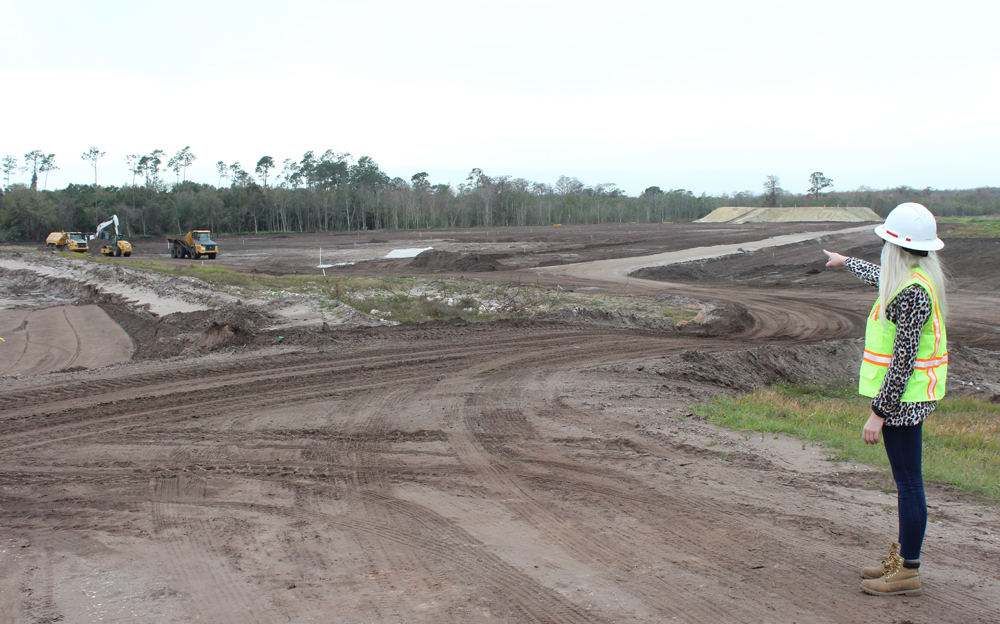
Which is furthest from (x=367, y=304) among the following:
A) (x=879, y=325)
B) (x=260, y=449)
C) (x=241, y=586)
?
(x=879, y=325)

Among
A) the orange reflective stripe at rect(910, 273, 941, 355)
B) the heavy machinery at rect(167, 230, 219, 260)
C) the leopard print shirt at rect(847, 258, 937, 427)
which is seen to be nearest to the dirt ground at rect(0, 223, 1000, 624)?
the leopard print shirt at rect(847, 258, 937, 427)

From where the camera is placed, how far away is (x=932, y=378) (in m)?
3.18

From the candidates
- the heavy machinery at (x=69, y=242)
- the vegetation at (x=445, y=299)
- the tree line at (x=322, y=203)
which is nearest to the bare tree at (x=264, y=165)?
the tree line at (x=322, y=203)

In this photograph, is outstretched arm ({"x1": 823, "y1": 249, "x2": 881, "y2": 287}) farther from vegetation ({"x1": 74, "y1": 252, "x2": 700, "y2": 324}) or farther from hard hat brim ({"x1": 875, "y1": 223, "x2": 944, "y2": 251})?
vegetation ({"x1": 74, "y1": 252, "x2": 700, "y2": 324})

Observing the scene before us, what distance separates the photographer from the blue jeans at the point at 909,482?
3271 millimetres

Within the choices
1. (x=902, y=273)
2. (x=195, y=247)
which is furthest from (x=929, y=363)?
(x=195, y=247)

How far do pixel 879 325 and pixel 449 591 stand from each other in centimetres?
292

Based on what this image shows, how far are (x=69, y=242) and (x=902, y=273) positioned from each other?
2368 inches

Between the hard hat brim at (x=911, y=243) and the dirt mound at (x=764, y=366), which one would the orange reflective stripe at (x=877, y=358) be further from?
the dirt mound at (x=764, y=366)

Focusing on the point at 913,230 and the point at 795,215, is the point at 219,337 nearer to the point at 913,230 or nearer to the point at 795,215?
the point at 913,230

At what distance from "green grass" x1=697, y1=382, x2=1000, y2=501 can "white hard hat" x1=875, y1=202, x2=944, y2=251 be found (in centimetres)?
299

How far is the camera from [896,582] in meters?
3.40

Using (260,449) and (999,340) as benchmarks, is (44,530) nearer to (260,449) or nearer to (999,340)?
(260,449)

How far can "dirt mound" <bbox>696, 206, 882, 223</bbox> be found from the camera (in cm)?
11294
